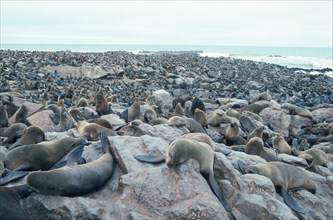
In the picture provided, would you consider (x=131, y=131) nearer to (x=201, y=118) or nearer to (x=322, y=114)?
(x=201, y=118)

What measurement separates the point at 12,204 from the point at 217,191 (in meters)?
2.38

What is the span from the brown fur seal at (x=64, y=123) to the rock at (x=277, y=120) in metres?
6.08

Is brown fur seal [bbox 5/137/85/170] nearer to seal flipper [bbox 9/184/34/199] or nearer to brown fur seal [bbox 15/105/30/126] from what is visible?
seal flipper [bbox 9/184/34/199]

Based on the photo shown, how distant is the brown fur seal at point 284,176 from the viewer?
5941mm

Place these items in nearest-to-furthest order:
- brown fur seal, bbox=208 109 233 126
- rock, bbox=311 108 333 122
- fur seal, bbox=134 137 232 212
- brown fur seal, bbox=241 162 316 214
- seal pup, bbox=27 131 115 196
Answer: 1. seal pup, bbox=27 131 115 196
2. fur seal, bbox=134 137 232 212
3. brown fur seal, bbox=241 162 316 214
4. brown fur seal, bbox=208 109 233 126
5. rock, bbox=311 108 333 122

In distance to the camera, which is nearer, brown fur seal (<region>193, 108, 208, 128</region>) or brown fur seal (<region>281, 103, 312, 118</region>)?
brown fur seal (<region>193, 108, 208, 128</region>)

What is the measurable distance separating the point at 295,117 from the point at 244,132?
Answer: 4041mm

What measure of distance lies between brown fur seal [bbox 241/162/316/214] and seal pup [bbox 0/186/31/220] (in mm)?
3264

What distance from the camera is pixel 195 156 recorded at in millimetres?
5215

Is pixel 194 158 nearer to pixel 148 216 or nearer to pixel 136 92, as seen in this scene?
pixel 148 216

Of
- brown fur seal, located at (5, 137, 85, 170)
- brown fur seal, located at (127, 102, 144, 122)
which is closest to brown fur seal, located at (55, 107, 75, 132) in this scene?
brown fur seal, located at (127, 102, 144, 122)

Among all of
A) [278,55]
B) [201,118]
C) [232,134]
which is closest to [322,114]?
[201,118]

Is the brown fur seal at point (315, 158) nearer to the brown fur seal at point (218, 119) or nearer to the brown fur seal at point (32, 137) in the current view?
the brown fur seal at point (218, 119)

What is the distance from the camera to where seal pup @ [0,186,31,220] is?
3818 mm
